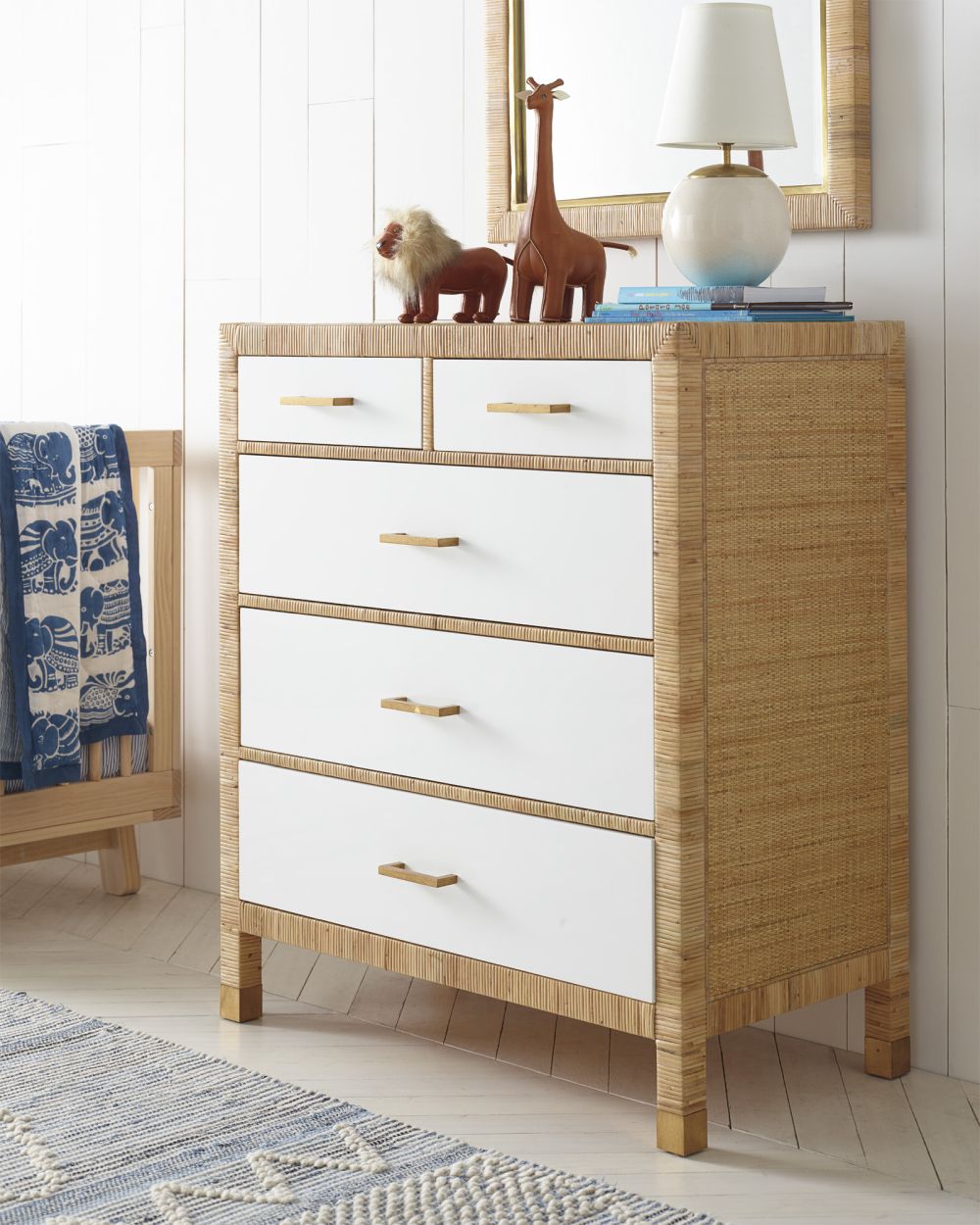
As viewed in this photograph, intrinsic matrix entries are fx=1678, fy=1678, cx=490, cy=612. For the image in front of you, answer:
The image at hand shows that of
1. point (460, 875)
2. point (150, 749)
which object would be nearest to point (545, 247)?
point (460, 875)

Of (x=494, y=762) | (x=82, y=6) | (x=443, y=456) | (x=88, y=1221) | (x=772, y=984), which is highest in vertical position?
(x=82, y=6)

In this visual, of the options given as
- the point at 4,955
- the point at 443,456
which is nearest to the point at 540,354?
the point at 443,456

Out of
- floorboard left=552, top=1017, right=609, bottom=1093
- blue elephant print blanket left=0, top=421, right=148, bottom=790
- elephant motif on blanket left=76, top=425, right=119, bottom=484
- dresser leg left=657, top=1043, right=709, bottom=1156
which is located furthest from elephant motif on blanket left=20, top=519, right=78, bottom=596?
dresser leg left=657, top=1043, right=709, bottom=1156

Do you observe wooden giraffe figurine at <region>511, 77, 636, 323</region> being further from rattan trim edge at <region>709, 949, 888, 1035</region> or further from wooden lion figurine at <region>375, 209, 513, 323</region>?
rattan trim edge at <region>709, 949, 888, 1035</region>

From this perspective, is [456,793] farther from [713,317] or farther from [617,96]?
[617,96]

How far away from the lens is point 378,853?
86.5 inches

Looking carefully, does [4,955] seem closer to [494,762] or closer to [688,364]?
[494,762]

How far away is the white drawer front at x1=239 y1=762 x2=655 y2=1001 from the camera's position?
1.96 meters

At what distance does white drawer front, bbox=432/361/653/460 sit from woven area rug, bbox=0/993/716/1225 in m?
0.82

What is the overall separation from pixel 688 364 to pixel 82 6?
6.14 feet

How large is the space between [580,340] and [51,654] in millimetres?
1216

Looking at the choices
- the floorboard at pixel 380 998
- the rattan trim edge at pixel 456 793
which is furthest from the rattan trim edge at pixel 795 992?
the floorboard at pixel 380 998

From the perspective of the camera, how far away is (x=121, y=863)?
9.91ft

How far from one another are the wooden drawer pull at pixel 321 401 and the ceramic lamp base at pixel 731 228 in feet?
1.54
